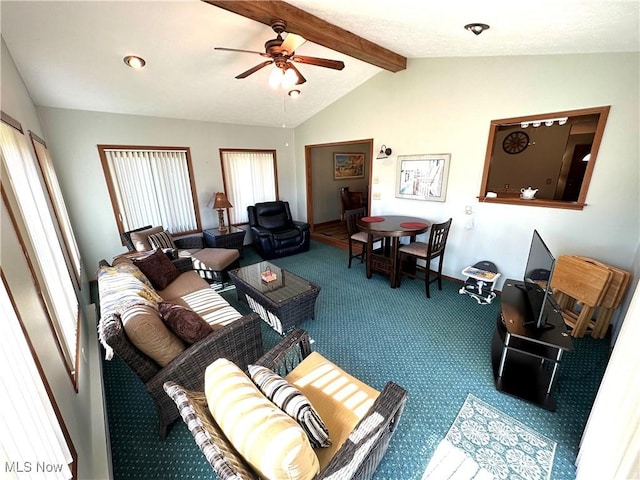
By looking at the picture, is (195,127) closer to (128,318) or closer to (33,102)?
(33,102)

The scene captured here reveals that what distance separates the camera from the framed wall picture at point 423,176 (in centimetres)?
339

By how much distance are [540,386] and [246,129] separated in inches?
202

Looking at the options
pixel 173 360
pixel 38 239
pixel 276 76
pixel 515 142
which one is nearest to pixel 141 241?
pixel 38 239

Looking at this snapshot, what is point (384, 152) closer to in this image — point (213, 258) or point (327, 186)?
point (327, 186)

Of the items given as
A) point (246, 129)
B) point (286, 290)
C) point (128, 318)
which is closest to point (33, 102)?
point (246, 129)

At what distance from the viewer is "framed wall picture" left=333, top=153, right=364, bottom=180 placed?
6371 mm

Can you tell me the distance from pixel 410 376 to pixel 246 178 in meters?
4.31

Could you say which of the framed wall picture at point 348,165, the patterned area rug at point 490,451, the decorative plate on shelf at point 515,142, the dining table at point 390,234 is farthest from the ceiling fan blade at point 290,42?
the decorative plate on shelf at point 515,142

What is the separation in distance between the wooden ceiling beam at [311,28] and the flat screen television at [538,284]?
247 centimetres

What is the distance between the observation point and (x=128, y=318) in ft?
4.79

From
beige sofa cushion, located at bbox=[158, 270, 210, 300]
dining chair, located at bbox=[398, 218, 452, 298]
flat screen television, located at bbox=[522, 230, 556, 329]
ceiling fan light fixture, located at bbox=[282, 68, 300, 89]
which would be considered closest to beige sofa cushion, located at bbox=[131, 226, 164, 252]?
beige sofa cushion, located at bbox=[158, 270, 210, 300]

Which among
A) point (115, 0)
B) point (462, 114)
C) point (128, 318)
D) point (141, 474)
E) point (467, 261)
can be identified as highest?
point (115, 0)

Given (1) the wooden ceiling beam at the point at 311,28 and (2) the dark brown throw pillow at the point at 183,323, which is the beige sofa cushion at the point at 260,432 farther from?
(1) the wooden ceiling beam at the point at 311,28

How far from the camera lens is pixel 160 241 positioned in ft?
11.4
